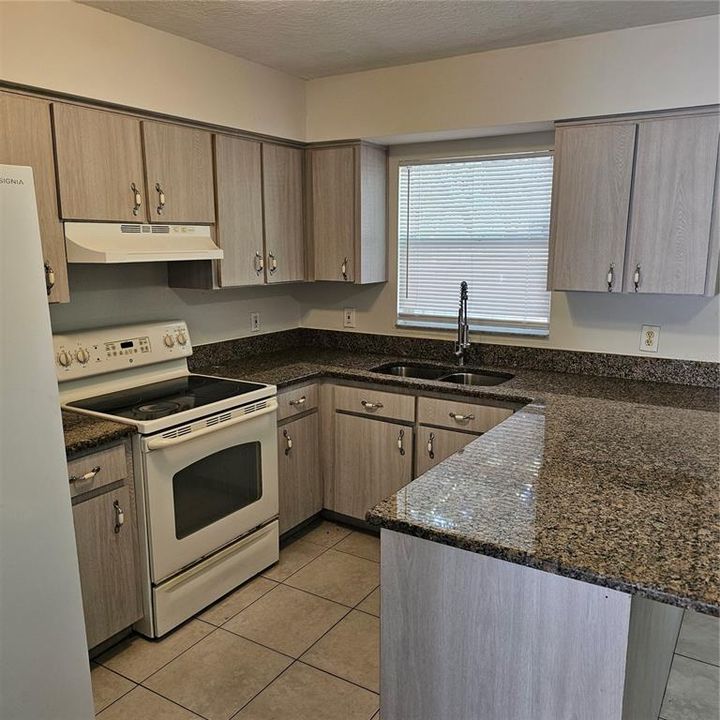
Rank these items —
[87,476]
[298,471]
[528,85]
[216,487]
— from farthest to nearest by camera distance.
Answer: [298,471], [528,85], [216,487], [87,476]

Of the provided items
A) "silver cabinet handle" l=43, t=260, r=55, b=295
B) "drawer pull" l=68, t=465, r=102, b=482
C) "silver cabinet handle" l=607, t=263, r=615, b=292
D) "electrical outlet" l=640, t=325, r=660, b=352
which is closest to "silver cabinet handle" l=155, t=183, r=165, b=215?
"silver cabinet handle" l=43, t=260, r=55, b=295

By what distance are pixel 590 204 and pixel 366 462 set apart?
1.63 metres

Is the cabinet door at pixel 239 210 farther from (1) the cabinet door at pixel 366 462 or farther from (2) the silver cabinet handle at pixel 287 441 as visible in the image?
(1) the cabinet door at pixel 366 462

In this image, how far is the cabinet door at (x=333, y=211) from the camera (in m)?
3.44

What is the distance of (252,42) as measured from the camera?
283cm

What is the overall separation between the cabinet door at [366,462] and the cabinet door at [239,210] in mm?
898

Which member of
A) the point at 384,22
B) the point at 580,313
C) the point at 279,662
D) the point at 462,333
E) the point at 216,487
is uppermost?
the point at 384,22

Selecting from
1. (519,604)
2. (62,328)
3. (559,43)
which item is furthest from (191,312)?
(519,604)

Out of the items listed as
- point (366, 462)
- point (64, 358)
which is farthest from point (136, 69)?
point (366, 462)

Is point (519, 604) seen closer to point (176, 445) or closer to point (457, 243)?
point (176, 445)

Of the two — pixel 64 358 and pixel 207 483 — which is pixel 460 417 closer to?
pixel 207 483

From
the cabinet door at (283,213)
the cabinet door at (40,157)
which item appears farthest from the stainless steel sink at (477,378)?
the cabinet door at (40,157)

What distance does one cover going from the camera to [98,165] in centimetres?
245

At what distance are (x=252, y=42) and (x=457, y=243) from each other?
4.77 ft
